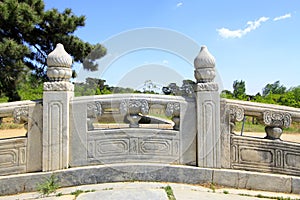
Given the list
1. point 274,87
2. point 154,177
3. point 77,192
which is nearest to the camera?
point 77,192

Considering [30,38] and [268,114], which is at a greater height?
[30,38]

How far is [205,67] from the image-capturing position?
356 centimetres

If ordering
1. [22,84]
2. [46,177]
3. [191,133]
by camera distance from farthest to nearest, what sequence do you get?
1. [22,84]
2. [191,133]
3. [46,177]

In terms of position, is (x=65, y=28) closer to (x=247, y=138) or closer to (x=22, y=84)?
(x=22, y=84)

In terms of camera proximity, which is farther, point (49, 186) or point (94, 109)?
point (94, 109)

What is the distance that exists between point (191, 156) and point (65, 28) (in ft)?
30.7

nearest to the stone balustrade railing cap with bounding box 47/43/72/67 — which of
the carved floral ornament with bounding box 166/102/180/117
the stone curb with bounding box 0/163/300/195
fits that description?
the stone curb with bounding box 0/163/300/195

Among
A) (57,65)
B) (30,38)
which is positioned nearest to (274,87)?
(30,38)

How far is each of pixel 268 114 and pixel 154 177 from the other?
77.3 inches

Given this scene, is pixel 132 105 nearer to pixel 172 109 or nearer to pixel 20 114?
pixel 172 109

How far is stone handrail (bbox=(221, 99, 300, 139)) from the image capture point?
3.59 m

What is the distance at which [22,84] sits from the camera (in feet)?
35.3

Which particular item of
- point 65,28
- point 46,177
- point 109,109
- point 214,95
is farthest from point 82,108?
point 65,28

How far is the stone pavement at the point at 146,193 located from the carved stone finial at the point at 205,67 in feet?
5.23
